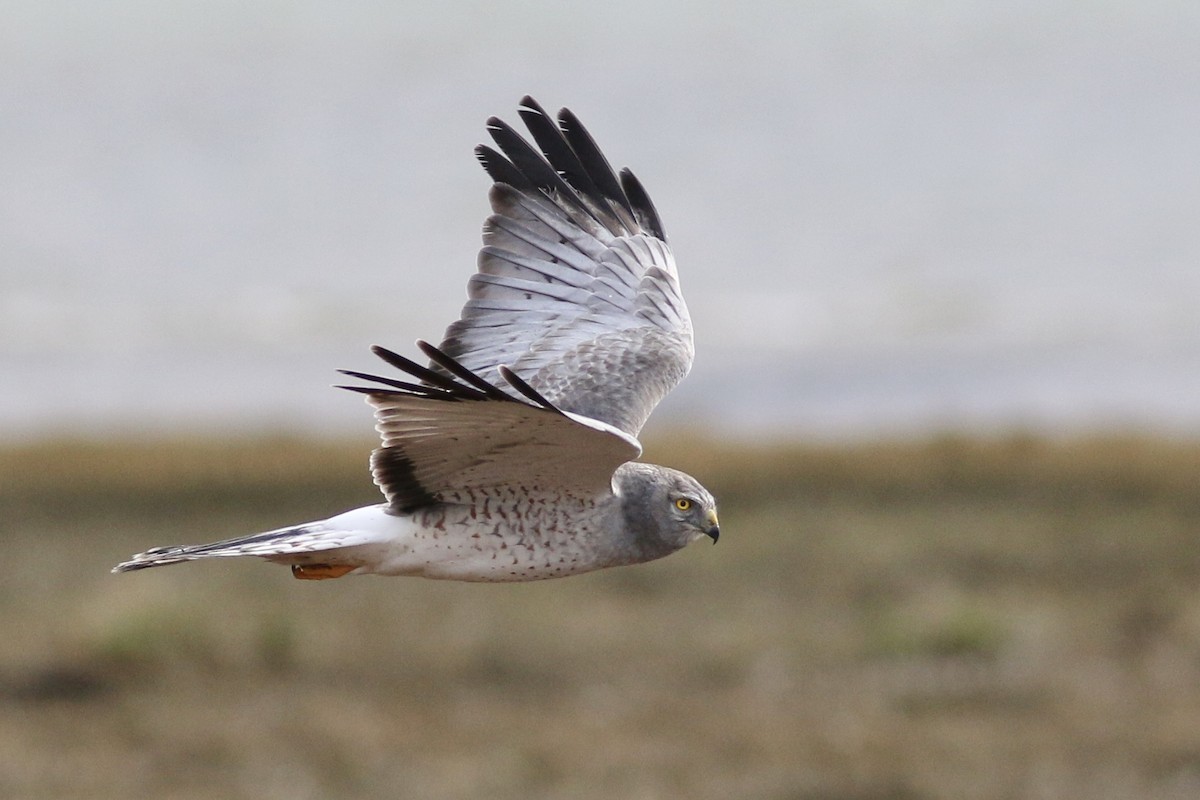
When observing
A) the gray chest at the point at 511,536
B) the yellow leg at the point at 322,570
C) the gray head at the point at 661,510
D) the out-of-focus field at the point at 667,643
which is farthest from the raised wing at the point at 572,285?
the out-of-focus field at the point at 667,643

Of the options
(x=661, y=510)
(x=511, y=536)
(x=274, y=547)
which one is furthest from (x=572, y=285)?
(x=274, y=547)

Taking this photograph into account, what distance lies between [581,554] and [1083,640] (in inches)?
806

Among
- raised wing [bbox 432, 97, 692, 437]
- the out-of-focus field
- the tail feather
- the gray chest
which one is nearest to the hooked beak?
the gray chest

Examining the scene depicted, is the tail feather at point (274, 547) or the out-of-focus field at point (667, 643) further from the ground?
the tail feather at point (274, 547)

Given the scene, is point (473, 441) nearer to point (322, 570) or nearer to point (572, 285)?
point (322, 570)

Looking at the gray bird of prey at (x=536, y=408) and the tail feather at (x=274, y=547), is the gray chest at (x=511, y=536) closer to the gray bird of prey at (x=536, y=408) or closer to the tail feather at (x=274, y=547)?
the gray bird of prey at (x=536, y=408)

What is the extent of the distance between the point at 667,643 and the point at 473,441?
18.7m

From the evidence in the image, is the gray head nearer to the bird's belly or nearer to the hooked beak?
the hooked beak

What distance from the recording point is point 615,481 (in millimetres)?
5379

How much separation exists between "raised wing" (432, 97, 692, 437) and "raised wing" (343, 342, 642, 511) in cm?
84

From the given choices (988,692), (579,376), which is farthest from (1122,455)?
(579,376)

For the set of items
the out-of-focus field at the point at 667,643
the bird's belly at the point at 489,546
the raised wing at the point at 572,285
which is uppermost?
the raised wing at the point at 572,285

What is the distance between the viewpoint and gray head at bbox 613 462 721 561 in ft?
17.5

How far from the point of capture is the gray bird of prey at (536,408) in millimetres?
4863
